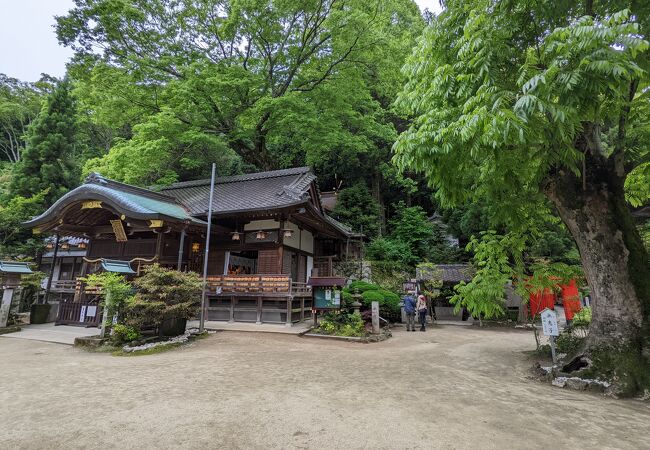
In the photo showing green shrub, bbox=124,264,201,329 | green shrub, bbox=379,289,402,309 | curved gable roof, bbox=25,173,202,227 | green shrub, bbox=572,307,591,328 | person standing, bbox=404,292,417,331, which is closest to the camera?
green shrub, bbox=572,307,591,328

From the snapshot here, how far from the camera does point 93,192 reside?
37.9 ft

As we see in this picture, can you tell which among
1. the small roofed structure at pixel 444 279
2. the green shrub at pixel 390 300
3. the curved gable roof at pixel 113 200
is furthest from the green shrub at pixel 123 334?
the small roofed structure at pixel 444 279

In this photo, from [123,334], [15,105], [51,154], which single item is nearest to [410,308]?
[123,334]

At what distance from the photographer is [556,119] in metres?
3.52

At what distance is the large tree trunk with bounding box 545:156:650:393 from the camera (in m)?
5.75

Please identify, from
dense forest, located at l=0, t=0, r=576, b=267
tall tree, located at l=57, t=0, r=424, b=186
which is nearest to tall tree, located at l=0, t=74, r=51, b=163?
dense forest, located at l=0, t=0, r=576, b=267

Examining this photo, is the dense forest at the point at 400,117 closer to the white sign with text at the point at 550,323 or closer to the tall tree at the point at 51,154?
the tall tree at the point at 51,154

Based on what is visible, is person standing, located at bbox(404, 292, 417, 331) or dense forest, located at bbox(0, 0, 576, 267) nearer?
person standing, located at bbox(404, 292, 417, 331)

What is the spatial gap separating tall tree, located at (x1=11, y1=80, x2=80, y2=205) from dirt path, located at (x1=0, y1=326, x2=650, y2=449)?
1495cm

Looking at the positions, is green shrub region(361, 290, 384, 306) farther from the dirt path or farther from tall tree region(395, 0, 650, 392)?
tall tree region(395, 0, 650, 392)

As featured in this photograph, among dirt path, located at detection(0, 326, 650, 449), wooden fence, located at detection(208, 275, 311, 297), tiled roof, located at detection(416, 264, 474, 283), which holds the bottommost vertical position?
dirt path, located at detection(0, 326, 650, 449)

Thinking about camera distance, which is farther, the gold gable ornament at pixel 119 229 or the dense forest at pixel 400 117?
the gold gable ornament at pixel 119 229

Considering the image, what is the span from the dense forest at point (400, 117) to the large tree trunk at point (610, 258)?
0.03m

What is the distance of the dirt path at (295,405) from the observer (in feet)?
11.5
